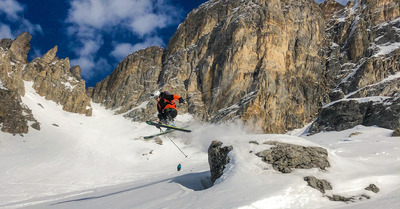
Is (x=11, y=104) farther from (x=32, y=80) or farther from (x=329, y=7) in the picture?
(x=329, y=7)

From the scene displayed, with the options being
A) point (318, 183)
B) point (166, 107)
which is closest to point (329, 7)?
point (166, 107)

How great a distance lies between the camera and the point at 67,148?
50156 millimetres

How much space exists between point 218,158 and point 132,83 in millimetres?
97932

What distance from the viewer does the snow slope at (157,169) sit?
28.6ft

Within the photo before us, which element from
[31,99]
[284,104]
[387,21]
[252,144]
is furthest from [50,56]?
[387,21]

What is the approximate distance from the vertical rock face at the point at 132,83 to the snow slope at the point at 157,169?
987cm

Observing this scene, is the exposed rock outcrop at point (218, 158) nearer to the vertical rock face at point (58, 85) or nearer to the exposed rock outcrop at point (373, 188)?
the exposed rock outcrop at point (373, 188)

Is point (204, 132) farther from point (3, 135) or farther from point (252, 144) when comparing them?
point (252, 144)

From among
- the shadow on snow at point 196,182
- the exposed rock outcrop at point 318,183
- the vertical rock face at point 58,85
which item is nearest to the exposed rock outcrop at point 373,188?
the exposed rock outcrop at point 318,183

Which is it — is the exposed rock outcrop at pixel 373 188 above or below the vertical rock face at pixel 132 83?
below

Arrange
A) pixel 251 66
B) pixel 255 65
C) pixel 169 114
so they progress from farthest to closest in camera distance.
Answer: pixel 255 65 < pixel 251 66 < pixel 169 114

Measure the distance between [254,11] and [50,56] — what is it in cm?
7614

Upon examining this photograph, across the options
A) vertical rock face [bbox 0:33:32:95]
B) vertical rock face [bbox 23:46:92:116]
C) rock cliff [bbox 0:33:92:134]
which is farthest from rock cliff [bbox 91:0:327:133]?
vertical rock face [bbox 0:33:32:95]

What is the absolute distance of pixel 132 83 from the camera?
347ft
